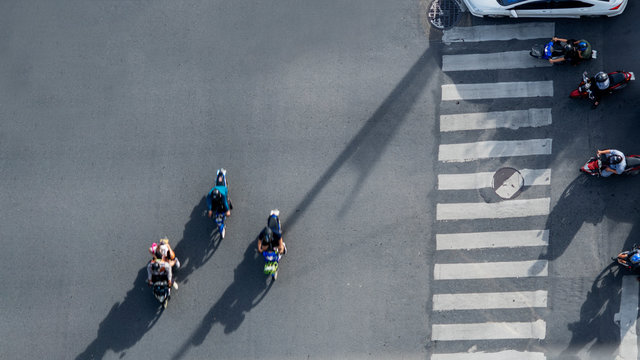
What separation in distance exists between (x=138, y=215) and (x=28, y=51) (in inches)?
251

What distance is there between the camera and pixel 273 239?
16922 mm

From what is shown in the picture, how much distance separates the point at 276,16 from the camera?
18406mm

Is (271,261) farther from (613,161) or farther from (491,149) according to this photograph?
(613,161)

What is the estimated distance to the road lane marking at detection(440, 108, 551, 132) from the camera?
696 inches

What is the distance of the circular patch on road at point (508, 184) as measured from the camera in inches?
690

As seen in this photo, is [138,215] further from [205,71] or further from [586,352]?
[586,352]

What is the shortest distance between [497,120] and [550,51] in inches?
99.4

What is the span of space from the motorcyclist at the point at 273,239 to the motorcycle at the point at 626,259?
384 inches

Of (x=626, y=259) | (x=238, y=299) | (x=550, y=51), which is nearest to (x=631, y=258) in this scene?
(x=626, y=259)

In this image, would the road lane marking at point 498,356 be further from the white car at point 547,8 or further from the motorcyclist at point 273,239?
the white car at point 547,8

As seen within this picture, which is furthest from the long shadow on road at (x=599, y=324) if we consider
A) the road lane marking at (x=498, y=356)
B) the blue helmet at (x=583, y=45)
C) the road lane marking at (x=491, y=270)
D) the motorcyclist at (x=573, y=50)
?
the blue helmet at (x=583, y=45)

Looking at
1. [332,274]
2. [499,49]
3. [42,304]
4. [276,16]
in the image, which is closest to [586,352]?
[332,274]

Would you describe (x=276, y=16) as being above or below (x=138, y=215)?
above

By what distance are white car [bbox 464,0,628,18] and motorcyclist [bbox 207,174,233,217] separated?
367 inches
